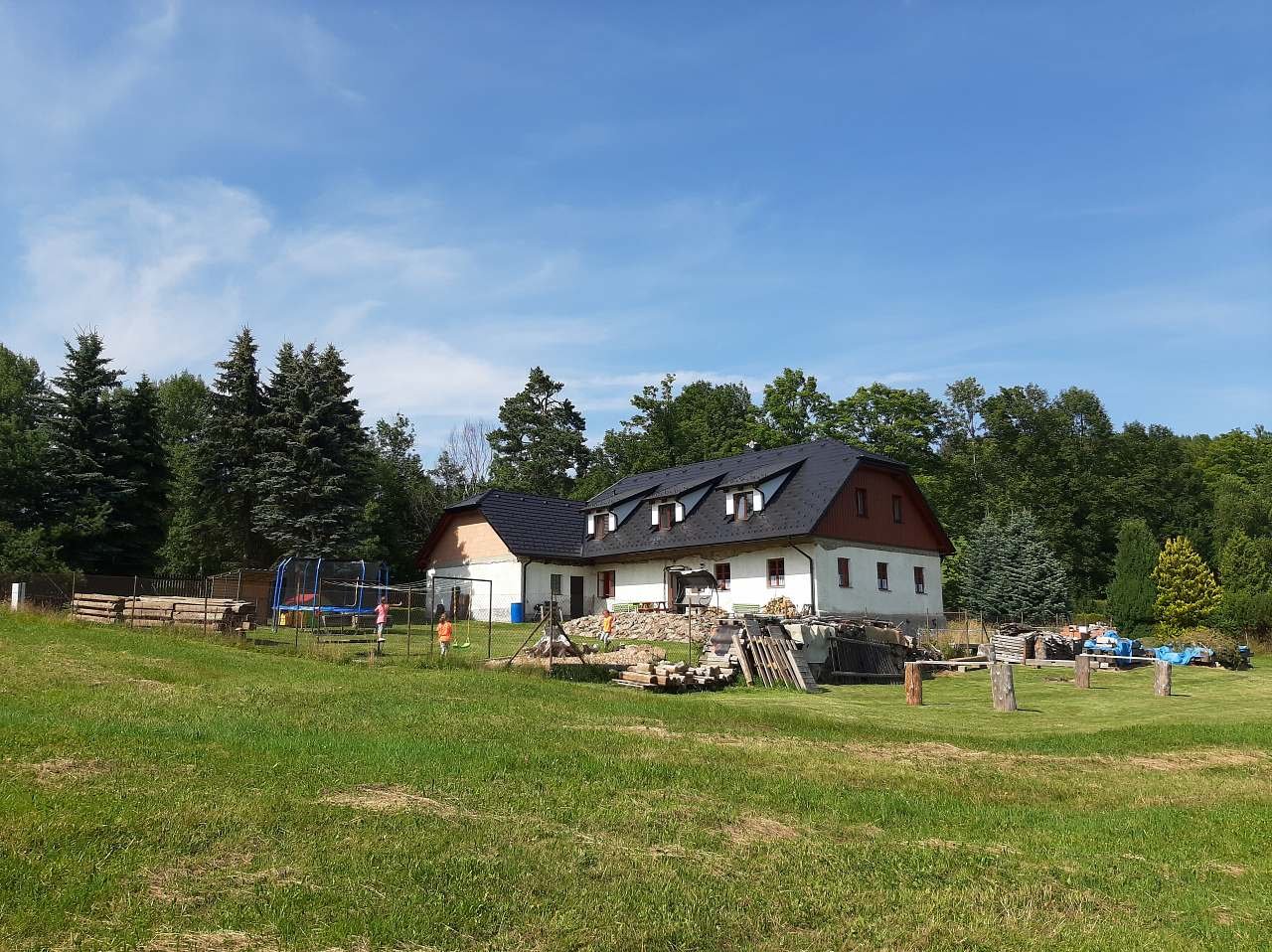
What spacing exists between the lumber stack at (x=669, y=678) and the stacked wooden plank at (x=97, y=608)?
15.4 m

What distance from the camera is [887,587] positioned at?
142ft

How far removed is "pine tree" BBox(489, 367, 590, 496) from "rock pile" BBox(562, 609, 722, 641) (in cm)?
3464

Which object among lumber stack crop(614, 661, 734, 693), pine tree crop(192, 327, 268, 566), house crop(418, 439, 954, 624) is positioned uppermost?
pine tree crop(192, 327, 268, 566)

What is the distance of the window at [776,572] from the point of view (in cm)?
4069

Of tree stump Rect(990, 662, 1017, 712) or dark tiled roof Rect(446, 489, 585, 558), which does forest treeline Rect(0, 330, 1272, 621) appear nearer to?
dark tiled roof Rect(446, 489, 585, 558)

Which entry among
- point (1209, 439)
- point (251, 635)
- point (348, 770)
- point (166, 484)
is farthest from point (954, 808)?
point (1209, 439)

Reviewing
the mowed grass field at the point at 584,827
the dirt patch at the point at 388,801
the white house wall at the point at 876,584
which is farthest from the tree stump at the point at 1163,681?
the dirt patch at the point at 388,801

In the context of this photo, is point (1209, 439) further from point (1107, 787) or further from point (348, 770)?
point (348, 770)

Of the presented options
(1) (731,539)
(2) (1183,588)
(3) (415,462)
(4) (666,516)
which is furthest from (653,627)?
(3) (415,462)

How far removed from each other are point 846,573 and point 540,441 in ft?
132

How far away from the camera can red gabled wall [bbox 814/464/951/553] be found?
1620 inches

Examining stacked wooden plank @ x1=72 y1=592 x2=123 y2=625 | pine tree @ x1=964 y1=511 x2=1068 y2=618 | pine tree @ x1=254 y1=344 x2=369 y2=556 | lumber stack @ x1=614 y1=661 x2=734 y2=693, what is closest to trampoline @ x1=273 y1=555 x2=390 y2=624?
stacked wooden plank @ x1=72 y1=592 x2=123 y2=625

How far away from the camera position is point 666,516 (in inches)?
1849

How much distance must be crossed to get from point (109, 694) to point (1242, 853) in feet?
49.1
